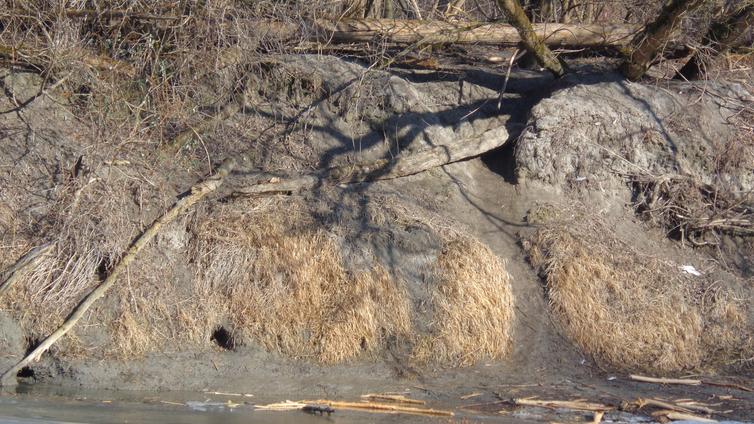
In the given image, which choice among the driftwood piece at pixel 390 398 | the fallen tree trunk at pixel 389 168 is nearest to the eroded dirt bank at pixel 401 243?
the fallen tree trunk at pixel 389 168

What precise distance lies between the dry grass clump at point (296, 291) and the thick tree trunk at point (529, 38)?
Answer: 3.72 meters

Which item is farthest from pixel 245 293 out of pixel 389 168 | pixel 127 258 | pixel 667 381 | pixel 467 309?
pixel 667 381

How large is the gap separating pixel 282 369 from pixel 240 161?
10.7 ft

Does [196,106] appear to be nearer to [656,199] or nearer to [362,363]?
[362,363]

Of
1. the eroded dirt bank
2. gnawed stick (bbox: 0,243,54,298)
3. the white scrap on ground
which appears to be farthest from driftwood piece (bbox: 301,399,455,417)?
the white scrap on ground

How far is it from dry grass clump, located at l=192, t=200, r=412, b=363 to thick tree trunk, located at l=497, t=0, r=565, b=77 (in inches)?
146

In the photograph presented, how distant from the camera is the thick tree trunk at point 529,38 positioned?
11133 mm

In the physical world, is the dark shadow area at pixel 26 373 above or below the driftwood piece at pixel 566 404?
above

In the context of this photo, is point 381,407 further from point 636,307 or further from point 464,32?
point 464,32

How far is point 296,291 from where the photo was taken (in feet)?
32.8

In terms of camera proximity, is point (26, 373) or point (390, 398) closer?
point (390, 398)

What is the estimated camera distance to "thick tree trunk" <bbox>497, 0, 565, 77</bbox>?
11133mm

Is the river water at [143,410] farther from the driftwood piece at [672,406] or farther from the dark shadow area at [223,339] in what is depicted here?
the driftwood piece at [672,406]

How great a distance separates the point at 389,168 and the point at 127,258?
12.2 feet
